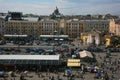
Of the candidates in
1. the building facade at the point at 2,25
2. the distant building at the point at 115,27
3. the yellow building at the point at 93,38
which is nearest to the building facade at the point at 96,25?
the distant building at the point at 115,27

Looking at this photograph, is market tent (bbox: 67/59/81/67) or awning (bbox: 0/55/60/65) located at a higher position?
awning (bbox: 0/55/60/65)

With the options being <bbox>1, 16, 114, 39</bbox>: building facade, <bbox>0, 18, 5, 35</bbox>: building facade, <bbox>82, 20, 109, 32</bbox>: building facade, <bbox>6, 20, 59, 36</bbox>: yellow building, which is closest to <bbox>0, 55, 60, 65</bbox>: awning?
<bbox>0, 18, 5, 35</bbox>: building facade

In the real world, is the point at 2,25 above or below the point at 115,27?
above

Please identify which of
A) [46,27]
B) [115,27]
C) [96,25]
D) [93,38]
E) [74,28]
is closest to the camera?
[93,38]

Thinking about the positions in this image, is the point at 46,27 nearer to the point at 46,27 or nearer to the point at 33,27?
the point at 46,27

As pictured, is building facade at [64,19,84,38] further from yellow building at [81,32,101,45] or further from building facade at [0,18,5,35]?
yellow building at [81,32,101,45]

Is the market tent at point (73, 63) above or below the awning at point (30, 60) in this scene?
below

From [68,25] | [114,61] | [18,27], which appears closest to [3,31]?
[18,27]

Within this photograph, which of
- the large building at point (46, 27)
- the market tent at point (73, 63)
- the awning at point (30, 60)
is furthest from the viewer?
the large building at point (46, 27)

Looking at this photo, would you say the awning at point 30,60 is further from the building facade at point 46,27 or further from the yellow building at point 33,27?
the yellow building at point 33,27

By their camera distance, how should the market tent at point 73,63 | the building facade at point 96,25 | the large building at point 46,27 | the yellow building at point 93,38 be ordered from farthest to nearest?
1. the building facade at point 96,25
2. the large building at point 46,27
3. the yellow building at point 93,38
4. the market tent at point 73,63

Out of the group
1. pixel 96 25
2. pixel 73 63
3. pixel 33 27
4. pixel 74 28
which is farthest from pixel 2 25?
pixel 73 63

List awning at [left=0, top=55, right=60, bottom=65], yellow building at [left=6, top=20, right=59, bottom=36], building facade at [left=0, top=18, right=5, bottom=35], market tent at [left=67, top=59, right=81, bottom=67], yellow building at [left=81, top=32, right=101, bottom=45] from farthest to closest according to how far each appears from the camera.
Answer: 1. yellow building at [left=6, top=20, right=59, bottom=36]
2. building facade at [left=0, top=18, right=5, bottom=35]
3. yellow building at [left=81, top=32, right=101, bottom=45]
4. market tent at [left=67, top=59, right=81, bottom=67]
5. awning at [left=0, top=55, right=60, bottom=65]

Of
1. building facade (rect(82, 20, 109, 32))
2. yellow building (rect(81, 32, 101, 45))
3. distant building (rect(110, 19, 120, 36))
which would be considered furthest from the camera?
building facade (rect(82, 20, 109, 32))
